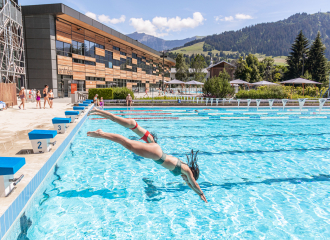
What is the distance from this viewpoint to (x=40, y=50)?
21375 millimetres

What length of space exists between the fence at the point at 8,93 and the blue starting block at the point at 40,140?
34.4 ft

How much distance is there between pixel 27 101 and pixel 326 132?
20386 mm

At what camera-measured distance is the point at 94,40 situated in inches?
1115

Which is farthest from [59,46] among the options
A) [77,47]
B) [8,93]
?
[8,93]

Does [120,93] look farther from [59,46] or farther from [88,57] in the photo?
[88,57]

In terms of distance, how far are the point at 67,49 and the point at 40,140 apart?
21724 mm

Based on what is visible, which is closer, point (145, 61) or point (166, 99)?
point (166, 99)

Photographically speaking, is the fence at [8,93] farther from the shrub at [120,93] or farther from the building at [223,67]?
the building at [223,67]

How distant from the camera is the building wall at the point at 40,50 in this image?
2108cm

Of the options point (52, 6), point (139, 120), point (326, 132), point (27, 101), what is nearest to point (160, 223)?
point (139, 120)

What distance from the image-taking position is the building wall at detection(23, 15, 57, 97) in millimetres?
21078

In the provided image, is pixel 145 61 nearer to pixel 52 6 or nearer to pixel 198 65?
pixel 198 65

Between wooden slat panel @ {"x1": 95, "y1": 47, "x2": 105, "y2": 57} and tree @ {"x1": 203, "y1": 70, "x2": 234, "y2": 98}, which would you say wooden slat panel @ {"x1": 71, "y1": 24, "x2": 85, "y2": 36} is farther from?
tree @ {"x1": 203, "y1": 70, "x2": 234, "y2": 98}

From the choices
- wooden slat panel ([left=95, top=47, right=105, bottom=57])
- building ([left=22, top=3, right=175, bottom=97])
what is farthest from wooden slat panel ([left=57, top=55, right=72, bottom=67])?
wooden slat panel ([left=95, top=47, right=105, bottom=57])
